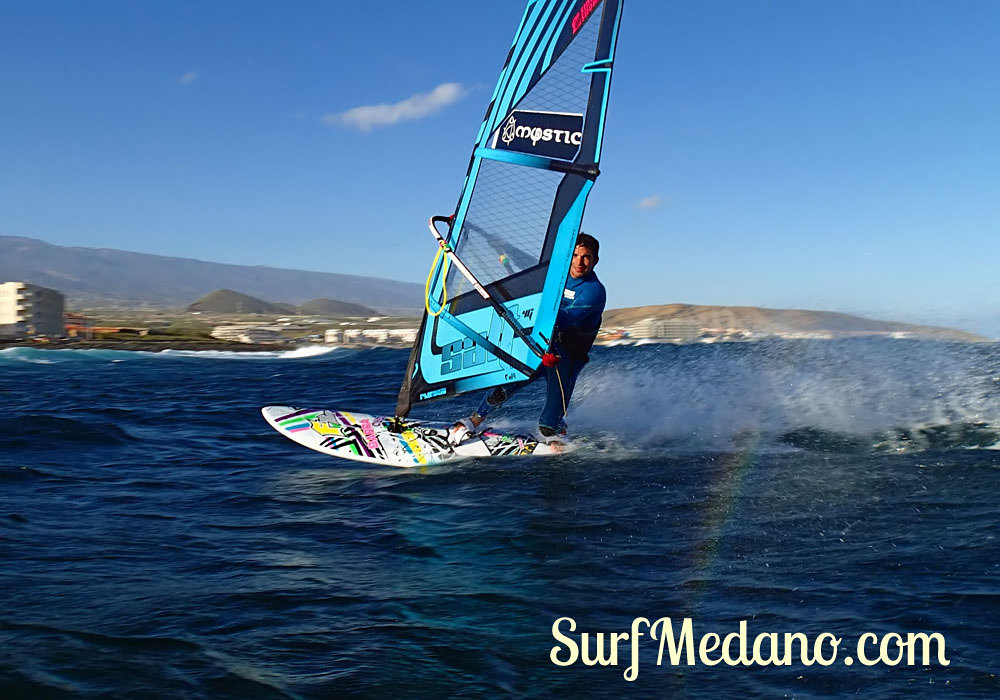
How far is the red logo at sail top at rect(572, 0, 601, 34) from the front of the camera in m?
7.70

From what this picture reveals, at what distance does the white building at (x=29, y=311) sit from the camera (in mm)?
39531

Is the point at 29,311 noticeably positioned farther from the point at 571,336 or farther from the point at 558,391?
the point at 571,336

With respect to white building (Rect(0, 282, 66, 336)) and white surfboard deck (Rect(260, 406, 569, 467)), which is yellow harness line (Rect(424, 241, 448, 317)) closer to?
white surfboard deck (Rect(260, 406, 569, 467))

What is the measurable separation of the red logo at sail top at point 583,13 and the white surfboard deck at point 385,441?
15.7 feet

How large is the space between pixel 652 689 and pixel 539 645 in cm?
67

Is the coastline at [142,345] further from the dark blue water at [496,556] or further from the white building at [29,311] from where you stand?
the dark blue water at [496,556]

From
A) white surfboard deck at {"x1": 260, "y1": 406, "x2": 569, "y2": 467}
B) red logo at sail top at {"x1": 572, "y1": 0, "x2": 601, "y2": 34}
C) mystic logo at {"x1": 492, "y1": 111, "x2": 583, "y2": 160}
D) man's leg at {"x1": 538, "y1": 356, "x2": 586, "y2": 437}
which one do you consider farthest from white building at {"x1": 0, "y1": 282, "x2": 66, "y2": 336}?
red logo at sail top at {"x1": 572, "y1": 0, "x2": 601, "y2": 34}

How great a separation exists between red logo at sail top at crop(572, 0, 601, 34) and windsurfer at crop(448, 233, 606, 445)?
2167 millimetres

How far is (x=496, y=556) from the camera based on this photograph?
5.48 meters

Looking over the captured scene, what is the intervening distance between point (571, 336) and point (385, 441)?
99.8 inches

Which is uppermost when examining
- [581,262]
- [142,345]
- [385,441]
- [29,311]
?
[581,262]

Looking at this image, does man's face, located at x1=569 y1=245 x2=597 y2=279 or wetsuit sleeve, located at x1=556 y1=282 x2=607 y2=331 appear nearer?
man's face, located at x1=569 y1=245 x2=597 y2=279

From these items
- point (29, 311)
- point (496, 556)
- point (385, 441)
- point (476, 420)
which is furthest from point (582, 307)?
point (29, 311)

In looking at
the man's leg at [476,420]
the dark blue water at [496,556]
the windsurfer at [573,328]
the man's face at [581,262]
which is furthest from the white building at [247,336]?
the man's face at [581,262]
